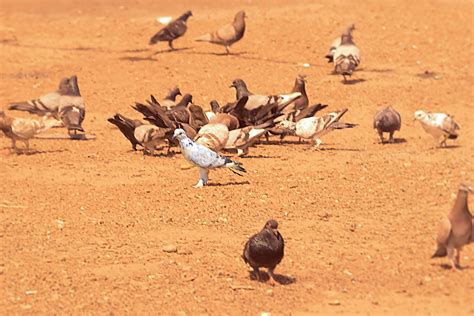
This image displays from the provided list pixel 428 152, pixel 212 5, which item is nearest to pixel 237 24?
pixel 212 5

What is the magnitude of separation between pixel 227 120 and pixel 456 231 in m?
5.45

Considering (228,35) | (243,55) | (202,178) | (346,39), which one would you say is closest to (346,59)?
(346,39)

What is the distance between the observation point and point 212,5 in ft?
85.1

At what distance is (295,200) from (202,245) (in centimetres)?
176

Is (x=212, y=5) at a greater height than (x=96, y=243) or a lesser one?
greater

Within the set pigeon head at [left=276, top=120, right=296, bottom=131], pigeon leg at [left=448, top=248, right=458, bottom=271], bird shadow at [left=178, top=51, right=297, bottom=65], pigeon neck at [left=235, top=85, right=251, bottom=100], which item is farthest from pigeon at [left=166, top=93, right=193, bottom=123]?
pigeon leg at [left=448, top=248, right=458, bottom=271]

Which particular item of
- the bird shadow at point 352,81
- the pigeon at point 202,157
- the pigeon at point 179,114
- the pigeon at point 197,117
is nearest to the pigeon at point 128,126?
the pigeon at point 179,114

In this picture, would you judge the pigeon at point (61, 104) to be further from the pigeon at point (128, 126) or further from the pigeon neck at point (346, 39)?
the pigeon neck at point (346, 39)

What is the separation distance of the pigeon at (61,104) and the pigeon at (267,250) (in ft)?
23.6

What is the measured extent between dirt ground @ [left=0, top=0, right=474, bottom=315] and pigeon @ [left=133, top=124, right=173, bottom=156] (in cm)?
28

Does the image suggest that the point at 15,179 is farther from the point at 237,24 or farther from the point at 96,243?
the point at 237,24

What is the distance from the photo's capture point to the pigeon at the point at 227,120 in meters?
13.4

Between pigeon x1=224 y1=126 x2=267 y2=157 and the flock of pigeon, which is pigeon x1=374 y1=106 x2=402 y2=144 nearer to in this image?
the flock of pigeon

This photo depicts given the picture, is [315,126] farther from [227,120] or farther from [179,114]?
[179,114]
